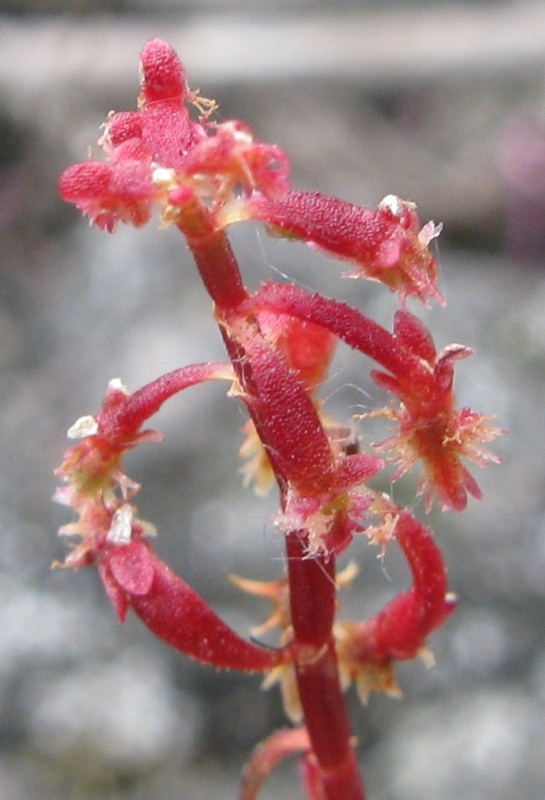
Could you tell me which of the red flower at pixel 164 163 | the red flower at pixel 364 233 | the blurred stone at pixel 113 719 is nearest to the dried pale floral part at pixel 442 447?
the red flower at pixel 364 233

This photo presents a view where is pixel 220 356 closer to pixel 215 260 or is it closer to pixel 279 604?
pixel 279 604

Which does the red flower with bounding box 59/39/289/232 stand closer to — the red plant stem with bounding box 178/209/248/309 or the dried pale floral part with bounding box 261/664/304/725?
the red plant stem with bounding box 178/209/248/309

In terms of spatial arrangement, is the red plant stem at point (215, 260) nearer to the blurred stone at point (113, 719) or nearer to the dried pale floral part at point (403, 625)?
the dried pale floral part at point (403, 625)

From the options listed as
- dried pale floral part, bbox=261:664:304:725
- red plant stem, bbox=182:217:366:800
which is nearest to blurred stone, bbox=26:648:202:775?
dried pale floral part, bbox=261:664:304:725

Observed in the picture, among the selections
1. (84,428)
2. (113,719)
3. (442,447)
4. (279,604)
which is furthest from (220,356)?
(442,447)

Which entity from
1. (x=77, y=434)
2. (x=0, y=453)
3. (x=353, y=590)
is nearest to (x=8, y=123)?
(x=0, y=453)

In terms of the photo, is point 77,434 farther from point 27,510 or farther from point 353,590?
point 27,510

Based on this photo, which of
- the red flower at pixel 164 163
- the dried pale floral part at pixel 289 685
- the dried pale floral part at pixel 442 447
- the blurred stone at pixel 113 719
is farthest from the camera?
the blurred stone at pixel 113 719

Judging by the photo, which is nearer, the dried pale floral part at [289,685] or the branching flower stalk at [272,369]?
the branching flower stalk at [272,369]
